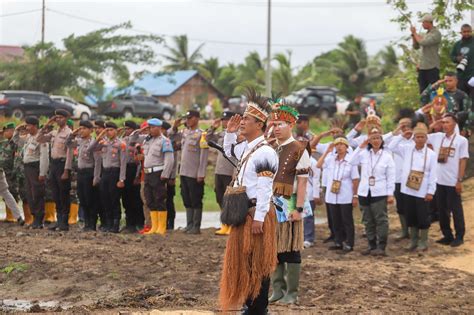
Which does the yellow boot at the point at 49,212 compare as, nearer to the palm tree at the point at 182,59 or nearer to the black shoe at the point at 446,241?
the black shoe at the point at 446,241

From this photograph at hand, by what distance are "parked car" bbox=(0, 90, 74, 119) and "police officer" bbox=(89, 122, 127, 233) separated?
71.3ft

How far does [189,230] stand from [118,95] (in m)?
30.6

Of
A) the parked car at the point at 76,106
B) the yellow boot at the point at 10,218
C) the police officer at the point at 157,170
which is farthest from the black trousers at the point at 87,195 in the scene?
the parked car at the point at 76,106

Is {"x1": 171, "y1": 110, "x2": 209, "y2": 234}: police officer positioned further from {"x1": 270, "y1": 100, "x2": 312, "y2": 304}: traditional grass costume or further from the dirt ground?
{"x1": 270, "y1": 100, "x2": 312, "y2": 304}: traditional grass costume

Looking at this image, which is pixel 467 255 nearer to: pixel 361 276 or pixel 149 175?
pixel 361 276

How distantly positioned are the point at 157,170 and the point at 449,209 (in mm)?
4702

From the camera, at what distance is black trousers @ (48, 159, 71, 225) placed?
48.6 feet

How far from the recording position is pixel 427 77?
16672 millimetres

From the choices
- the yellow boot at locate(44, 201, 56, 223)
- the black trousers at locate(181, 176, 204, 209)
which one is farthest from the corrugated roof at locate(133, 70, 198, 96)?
the black trousers at locate(181, 176, 204, 209)

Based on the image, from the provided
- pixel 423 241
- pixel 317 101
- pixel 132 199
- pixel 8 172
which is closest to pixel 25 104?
pixel 317 101

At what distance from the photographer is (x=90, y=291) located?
9.56m

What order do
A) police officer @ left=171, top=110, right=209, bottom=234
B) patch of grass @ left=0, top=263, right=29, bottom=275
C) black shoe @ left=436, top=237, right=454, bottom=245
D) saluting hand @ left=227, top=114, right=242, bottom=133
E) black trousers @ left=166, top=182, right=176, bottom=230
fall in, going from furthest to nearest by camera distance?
1. black trousers @ left=166, top=182, right=176, bottom=230
2. police officer @ left=171, top=110, right=209, bottom=234
3. black shoe @ left=436, top=237, right=454, bottom=245
4. patch of grass @ left=0, top=263, right=29, bottom=275
5. saluting hand @ left=227, top=114, right=242, bottom=133

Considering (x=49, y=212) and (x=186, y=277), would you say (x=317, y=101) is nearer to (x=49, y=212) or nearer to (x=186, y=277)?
(x=49, y=212)

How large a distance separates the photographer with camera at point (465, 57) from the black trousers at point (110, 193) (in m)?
6.82
